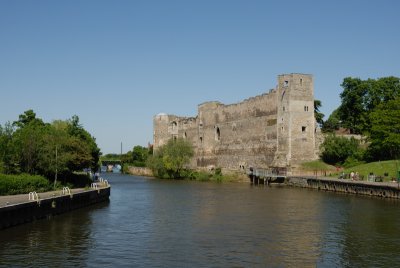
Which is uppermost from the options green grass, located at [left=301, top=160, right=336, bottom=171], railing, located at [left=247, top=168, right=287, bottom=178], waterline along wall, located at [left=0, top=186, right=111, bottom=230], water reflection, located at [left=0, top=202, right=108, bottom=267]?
green grass, located at [left=301, top=160, right=336, bottom=171]

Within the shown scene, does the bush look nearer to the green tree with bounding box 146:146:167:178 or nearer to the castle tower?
the castle tower

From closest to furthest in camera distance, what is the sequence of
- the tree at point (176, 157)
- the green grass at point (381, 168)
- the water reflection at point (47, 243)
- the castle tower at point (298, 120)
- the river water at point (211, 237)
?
the water reflection at point (47, 243)
the river water at point (211, 237)
the green grass at point (381, 168)
the castle tower at point (298, 120)
the tree at point (176, 157)

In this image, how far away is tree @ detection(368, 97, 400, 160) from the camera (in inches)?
2167

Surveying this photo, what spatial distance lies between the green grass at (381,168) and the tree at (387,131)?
7.29 feet

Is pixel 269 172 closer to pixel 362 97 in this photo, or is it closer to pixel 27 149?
pixel 362 97

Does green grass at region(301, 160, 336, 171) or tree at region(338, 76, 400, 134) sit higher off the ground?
tree at region(338, 76, 400, 134)

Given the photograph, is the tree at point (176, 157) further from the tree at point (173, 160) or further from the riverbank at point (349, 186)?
the riverbank at point (349, 186)

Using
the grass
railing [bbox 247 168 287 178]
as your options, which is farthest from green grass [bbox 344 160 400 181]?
the grass

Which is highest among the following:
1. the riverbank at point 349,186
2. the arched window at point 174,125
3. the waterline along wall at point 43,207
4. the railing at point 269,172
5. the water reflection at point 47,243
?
the arched window at point 174,125

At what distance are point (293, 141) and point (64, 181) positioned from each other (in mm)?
32537

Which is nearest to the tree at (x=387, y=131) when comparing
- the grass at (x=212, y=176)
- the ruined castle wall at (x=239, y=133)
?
the ruined castle wall at (x=239, y=133)

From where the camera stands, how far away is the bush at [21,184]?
31500mm

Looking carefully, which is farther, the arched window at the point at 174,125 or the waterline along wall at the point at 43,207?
the arched window at the point at 174,125

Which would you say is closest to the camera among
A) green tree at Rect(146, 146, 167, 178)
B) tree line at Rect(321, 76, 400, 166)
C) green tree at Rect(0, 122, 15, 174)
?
green tree at Rect(0, 122, 15, 174)
